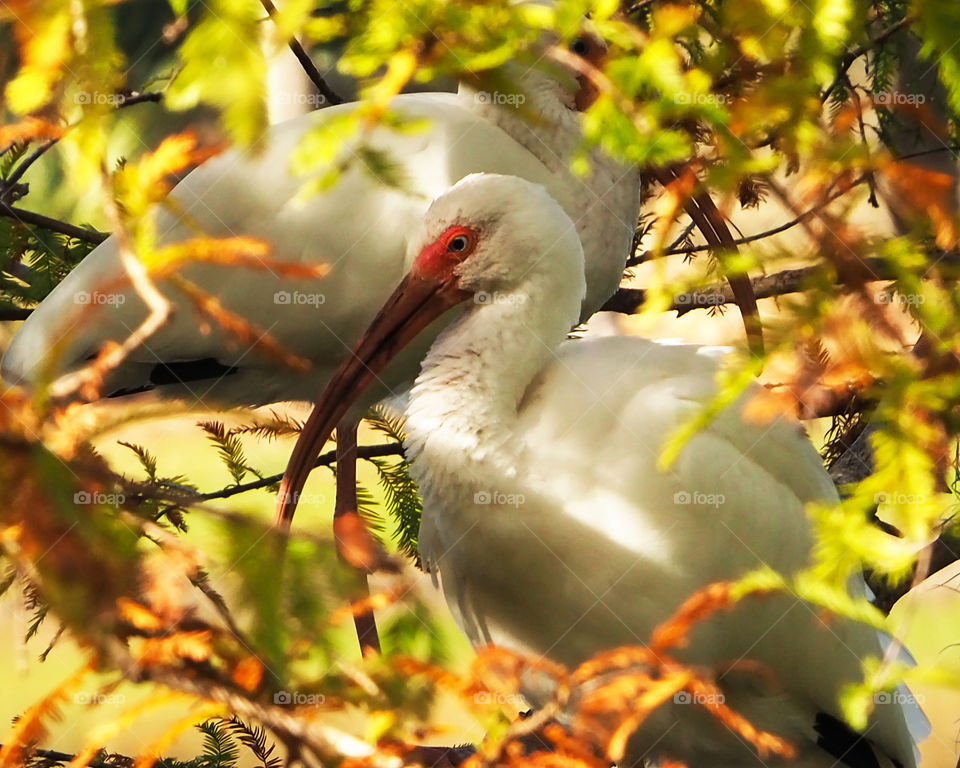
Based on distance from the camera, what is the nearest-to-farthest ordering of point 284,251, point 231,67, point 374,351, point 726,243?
point 231,67 < point 726,243 < point 374,351 < point 284,251

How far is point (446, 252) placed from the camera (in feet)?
8.07

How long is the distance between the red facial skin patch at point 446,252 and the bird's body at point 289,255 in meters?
0.36

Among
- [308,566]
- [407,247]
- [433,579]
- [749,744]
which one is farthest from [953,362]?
[407,247]

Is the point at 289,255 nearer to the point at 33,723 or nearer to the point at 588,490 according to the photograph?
the point at 588,490

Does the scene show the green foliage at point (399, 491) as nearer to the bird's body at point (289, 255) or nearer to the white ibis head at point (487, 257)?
the bird's body at point (289, 255)

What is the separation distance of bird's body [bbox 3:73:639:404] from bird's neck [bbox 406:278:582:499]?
1.72 feet

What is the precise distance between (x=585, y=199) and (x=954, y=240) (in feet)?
6.03

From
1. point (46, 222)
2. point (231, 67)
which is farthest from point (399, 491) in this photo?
point (231, 67)

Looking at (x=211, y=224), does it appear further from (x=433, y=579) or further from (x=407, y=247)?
(x=433, y=579)

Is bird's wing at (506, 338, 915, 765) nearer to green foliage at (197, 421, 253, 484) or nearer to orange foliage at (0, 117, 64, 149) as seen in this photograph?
green foliage at (197, 421, 253, 484)

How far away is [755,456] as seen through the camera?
237 cm

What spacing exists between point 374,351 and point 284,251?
0.41m

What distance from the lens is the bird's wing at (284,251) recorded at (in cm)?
280

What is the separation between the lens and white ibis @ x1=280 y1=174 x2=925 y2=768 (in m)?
2.24
